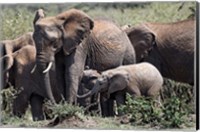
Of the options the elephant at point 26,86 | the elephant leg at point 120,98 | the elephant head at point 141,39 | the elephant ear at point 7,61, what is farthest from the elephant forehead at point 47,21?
the elephant leg at point 120,98

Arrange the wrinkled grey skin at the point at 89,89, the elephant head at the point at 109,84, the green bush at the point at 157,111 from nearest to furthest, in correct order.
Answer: the green bush at the point at 157,111, the elephant head at the point at 109,84, the wrinkled grey skin at the point at 89,89

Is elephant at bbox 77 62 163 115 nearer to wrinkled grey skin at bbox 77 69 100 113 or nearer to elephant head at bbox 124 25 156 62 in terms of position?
wrinkled grey skin at bbox 77 69 100 113

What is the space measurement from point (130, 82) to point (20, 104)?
1093mm

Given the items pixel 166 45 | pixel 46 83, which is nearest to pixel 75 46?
pixel 46 83

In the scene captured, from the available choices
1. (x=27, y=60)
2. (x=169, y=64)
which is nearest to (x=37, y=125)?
(x=27, y=60)

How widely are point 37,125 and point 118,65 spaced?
0.91m

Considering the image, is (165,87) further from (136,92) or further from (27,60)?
(27,60)

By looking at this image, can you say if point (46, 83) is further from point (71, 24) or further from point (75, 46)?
point (71, 24)

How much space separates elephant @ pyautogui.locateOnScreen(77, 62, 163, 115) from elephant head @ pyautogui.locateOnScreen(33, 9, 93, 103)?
411mm

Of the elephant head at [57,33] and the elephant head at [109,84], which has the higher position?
the elephant head at [57,33]

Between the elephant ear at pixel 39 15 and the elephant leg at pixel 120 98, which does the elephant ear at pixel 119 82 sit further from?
the elephant ear at pixel 39 15

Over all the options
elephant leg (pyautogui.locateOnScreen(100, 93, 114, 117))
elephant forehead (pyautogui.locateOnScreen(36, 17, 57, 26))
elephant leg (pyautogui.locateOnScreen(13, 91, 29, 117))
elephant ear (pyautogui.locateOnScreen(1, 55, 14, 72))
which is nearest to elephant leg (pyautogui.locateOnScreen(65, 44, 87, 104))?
elephant leg (pyautogui.locateOnScreen(100, 93, 114, 117))

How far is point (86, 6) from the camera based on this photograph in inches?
391

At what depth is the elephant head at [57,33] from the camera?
9797 millimetres
